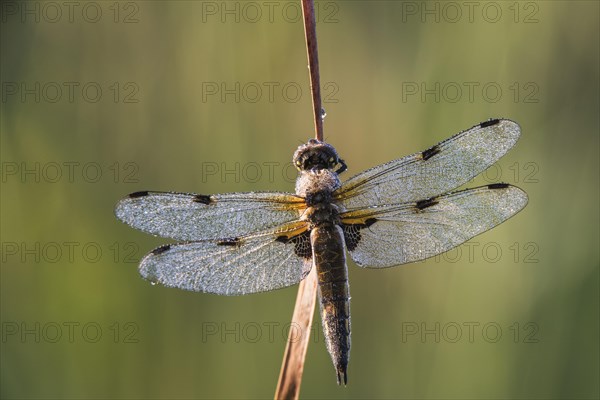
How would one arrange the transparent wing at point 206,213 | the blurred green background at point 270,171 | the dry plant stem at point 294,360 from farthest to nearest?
the blurred green background at point 270,171 < the transparent wing at point 206,213 < the dry plant stem at point 294,360

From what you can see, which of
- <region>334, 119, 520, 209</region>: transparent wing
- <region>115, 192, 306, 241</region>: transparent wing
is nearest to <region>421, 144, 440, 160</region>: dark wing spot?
<region>334, 119, 520, 209</region>: transparent wing

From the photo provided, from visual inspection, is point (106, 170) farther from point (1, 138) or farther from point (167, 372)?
point (167, 372)

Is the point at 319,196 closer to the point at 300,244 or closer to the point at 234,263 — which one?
the point at 300,244

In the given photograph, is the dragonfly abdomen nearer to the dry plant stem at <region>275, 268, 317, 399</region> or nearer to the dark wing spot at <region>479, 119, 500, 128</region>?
the dry plant stem at <region>275, 268, 317, 399</region>

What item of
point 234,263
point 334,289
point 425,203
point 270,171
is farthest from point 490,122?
point 270,171

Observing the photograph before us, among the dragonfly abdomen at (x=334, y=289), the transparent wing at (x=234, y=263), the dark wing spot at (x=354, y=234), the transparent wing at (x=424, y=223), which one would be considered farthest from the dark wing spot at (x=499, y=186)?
A: the transparent wing at (x=234, y=263)

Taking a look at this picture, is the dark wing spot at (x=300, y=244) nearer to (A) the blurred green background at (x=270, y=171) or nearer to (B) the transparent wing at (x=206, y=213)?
(B) the transparent wing at (x=206, y=213)

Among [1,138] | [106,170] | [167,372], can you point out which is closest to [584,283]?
[167,372]

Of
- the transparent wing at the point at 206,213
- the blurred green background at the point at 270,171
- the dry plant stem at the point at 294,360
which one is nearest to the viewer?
the dry plant stem at the point at 294,360
